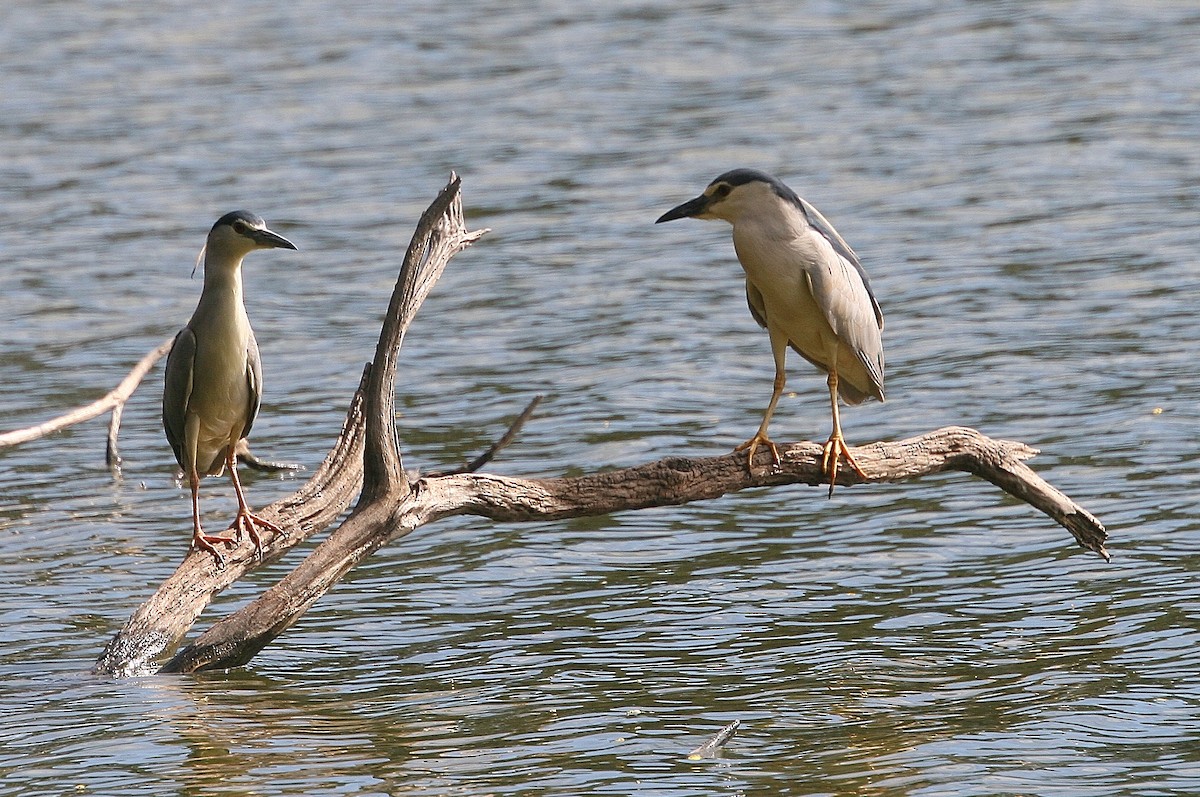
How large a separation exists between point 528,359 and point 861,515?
3.69 metres

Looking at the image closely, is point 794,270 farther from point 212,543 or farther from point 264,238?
point 212,543

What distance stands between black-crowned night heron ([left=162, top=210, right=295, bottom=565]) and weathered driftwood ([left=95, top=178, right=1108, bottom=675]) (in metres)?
0.28

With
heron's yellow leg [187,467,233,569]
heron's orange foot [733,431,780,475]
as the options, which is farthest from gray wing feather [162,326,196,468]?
heron's orange foot [733,431,780,475]

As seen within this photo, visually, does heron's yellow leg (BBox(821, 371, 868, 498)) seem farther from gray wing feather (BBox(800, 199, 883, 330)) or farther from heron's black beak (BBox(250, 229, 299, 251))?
heron's black beak (BBox(250, 229, 299, 251))

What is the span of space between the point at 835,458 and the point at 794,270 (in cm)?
83

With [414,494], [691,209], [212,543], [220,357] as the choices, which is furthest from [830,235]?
[212,543]

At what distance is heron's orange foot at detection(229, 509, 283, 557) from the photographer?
306 inches

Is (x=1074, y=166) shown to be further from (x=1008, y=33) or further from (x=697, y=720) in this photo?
(x=697, y=720)

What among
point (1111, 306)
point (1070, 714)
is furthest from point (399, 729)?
point (1111, 306)

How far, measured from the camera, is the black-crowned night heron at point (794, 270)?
760 centimetres

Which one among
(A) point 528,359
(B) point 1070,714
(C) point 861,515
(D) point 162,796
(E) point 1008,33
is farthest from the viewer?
(E) point 1008,33

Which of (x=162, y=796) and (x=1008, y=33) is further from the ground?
(x=1008, y=33)

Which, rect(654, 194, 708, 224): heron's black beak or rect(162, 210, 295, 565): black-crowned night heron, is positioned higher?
rect(654, 194, 708, 224): heron's black beak

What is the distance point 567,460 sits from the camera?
1123cm
